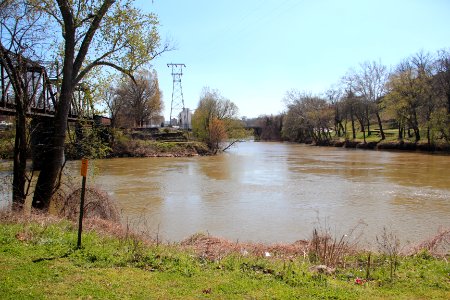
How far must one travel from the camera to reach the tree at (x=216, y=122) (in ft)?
197

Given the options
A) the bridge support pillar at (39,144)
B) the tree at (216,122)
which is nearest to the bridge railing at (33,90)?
the bridge support pillar at (39,144)

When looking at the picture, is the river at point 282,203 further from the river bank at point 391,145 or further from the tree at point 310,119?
the tree at point 310,119

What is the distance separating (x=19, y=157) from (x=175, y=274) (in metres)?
7.77

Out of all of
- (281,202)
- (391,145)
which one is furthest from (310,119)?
(281,202)

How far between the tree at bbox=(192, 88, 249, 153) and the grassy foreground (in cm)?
5188

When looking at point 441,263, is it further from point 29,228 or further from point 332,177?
point 332,177

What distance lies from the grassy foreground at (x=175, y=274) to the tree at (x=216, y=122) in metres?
51.9

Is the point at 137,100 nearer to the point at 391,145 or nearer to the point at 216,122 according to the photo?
the point at 216,122

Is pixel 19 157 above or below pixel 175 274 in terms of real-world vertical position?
above

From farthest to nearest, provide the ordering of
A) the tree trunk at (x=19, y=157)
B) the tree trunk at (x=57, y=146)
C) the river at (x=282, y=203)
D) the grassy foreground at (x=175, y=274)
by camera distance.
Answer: the river at (x=282, y=203), the tree trunk at (x=57, y=146), the tree trunk at (x=19, y=157), the grassy foreground at (x=175, y=274)

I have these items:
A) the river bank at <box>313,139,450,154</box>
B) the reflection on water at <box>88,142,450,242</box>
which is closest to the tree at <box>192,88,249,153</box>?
the river bank at <box>313,139,450,154</box>

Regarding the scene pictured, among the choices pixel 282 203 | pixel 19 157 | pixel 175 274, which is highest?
pixel 19 157

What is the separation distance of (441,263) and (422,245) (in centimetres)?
189

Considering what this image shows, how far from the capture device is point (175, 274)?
241 inches
